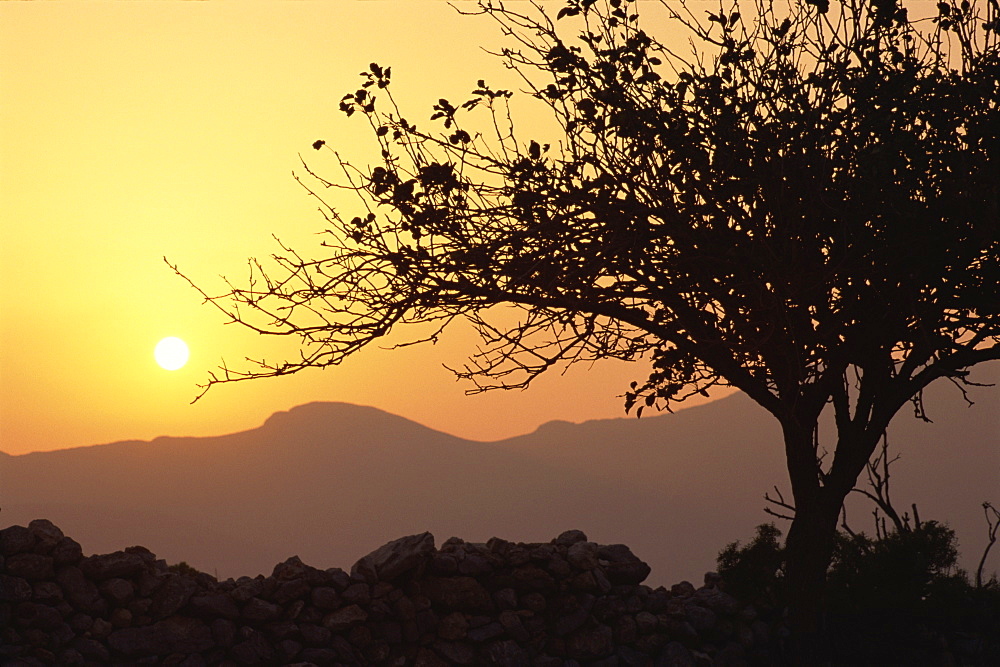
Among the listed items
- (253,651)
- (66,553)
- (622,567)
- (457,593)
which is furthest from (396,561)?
Answer: (66,553)

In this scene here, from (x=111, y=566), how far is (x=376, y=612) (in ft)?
10.3

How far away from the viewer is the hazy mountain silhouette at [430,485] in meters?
80.1

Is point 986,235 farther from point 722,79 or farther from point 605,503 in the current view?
point 605,503

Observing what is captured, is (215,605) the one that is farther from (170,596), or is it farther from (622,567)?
(622,567)

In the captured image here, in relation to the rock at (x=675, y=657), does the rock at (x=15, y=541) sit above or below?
above

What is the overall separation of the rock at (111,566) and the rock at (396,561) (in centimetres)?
255

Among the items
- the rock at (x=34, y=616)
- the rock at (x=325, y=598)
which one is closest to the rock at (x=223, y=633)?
the rock at (x=325, y=598)

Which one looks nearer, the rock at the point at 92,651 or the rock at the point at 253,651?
the rock at the point at 92,651

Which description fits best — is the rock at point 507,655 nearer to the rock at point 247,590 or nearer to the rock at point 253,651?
the rock at point 253,651

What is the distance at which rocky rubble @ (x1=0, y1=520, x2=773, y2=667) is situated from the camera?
11.1 metres

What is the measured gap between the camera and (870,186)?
9.98 m

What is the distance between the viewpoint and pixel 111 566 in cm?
1140

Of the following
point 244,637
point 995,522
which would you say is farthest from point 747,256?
point 995,522

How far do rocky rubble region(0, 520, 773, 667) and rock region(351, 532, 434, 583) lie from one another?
0.06 ft
